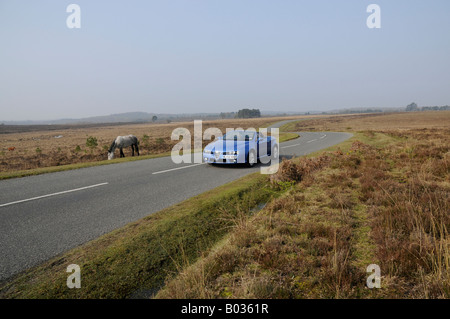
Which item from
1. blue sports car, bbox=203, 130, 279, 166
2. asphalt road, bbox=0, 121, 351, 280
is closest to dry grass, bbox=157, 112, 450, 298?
asphalt road, bbox=0, 121, 351, 280

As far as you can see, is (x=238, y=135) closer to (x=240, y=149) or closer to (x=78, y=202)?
(x=240, y=149)

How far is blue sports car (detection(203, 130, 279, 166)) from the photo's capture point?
11.2 meters

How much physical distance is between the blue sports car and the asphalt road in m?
0.53

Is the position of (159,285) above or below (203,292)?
below

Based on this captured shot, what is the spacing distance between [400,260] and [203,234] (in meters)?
3.18

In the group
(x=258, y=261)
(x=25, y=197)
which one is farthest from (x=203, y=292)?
(x=25, y=197)

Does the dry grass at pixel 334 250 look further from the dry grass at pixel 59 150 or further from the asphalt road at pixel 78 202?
the dry grass at pixel 59 150

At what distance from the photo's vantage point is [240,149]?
37.3 feet

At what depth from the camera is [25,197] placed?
22.9 feet

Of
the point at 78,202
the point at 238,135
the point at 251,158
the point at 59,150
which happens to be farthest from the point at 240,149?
the point at 59,150

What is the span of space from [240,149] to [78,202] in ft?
22.8

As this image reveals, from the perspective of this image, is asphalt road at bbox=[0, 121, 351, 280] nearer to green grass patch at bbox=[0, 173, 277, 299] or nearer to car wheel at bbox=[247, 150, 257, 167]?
green grass patch at bbox=[0, 173, 277, 299]
